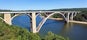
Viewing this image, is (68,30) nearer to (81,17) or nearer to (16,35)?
(81,17)

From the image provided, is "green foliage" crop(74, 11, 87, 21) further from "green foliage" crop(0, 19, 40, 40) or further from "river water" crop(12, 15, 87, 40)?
"green foliage" crop(0, 19, 40, 40)

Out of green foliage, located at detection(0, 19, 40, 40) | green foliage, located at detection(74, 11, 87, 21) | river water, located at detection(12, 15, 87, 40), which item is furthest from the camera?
green foliage, located at detection(74, 11, 87, 21)

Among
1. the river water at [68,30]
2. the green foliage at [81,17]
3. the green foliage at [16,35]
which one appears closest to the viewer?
the green foliage at [16,35]

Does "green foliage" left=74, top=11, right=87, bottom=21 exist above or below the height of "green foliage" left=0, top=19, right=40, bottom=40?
below

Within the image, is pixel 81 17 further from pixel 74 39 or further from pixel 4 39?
pixel 4 39

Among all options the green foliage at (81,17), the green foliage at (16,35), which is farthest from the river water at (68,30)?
the green foliage at (16,35)

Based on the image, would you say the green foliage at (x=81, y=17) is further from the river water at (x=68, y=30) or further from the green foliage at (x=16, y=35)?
the green foliage at (x=16, y=35)

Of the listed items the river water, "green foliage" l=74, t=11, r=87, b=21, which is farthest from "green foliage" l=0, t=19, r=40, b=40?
"green foliage" l=74, t=11, r=87, b=21

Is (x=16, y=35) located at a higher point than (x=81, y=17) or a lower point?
higher

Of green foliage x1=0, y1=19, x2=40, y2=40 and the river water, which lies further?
the river water

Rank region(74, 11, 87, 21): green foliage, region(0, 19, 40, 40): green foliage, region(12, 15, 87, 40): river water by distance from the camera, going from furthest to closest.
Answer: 1. region(74, 11, 87, 21): green foliage
2. region(12, 15, 87, 40): river water
3. region(0, 19, 40, 40): green foliage

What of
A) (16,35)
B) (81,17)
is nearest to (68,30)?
(81,17)

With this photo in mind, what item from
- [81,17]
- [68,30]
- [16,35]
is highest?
[16,35]
